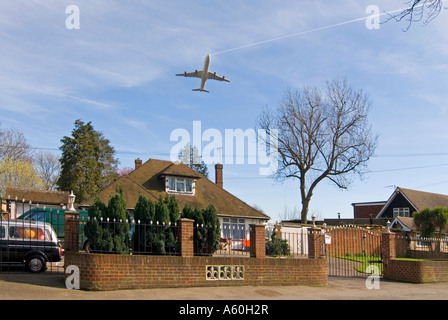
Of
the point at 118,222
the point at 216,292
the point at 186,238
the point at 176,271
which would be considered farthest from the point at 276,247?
the point at 118,222

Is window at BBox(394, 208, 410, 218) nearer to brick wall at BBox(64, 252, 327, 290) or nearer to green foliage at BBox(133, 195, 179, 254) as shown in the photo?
brick wall at BBox(64, 252, 327, 290)

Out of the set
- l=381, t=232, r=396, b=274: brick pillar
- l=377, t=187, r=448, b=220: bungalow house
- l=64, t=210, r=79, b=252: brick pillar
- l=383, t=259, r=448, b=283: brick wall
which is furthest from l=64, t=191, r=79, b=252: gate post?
l=377, t=187, r=448, b=220: bungalow house

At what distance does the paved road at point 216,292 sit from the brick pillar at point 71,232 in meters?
0.96

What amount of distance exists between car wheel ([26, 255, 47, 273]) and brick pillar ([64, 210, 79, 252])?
1624 millimetres

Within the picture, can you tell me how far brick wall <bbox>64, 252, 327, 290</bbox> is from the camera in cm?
1276

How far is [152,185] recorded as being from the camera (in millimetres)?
37344

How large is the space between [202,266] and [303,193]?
30463mm

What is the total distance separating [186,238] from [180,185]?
23969 mm

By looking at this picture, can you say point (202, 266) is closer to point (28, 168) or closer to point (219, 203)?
point (219, 203)

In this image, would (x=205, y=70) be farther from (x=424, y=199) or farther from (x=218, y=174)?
(x=424, y=199)

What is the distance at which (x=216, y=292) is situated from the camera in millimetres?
13617

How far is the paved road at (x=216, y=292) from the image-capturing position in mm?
11698
